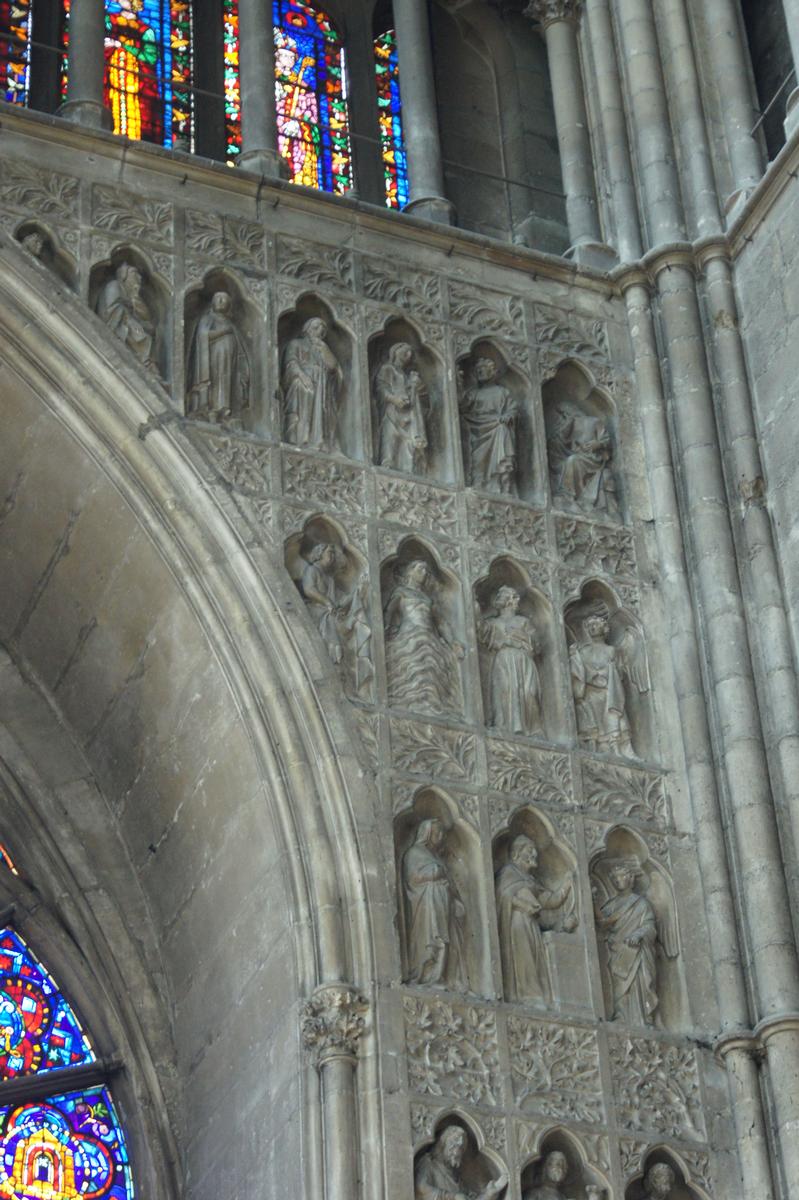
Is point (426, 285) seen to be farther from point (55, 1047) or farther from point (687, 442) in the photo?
point (55, 1047)

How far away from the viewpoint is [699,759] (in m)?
12.3

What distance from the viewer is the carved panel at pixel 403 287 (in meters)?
13.5

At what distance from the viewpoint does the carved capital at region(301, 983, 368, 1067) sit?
10812 millimetres

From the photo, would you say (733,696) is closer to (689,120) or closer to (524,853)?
(524,853)

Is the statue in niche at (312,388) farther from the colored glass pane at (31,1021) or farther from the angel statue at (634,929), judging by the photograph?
the colored glass pane at (31,1021)

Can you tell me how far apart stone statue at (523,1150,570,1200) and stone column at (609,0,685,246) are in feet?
17.4

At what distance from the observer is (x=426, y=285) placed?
13648mm

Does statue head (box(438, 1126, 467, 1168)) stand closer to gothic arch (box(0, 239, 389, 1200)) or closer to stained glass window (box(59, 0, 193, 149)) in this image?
gothic arch (box(0, 239, 389, 1200))

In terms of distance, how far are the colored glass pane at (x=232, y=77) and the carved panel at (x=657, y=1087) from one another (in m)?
5.87

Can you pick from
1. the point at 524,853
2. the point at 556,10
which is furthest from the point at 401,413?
the point at 556,10

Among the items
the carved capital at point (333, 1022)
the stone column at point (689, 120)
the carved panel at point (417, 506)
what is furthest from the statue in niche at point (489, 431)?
the carved capital at point (333, 1022)

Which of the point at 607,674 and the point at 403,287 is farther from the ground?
the point at 403,287

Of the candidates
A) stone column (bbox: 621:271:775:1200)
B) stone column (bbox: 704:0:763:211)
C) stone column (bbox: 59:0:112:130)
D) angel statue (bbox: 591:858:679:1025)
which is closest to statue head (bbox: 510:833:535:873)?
angel statue (bbox: 591:858:679:1025)

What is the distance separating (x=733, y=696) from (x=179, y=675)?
104 inches
